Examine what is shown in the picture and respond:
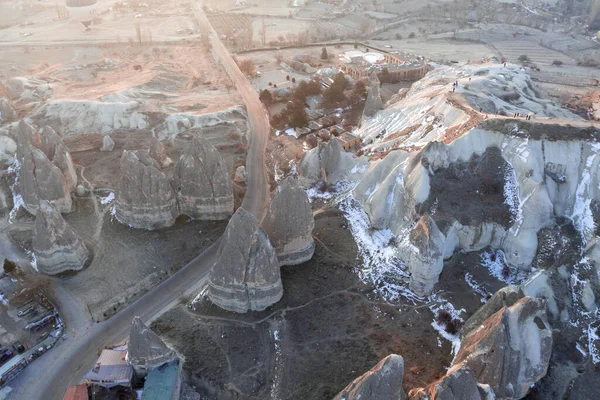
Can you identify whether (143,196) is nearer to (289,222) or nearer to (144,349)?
(289,222)

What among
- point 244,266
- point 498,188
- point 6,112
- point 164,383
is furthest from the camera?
point 6,112

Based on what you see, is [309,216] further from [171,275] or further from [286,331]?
[171,275]

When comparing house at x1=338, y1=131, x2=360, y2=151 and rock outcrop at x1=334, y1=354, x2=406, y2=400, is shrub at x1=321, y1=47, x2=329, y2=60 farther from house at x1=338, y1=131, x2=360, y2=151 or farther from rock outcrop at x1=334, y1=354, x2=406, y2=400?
rock outcrop at x1=334, y1=354, x2=406, y2=400

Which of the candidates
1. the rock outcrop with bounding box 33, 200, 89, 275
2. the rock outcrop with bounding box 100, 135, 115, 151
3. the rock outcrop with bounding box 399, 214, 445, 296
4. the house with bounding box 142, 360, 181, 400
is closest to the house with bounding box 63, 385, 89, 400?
the house with bounding box 142, 360, 181, 400

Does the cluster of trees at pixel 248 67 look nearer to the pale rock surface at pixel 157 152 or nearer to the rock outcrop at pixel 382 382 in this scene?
the pale rock surface at pixel 157 152

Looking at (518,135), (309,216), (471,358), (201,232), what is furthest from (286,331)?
(518,135)

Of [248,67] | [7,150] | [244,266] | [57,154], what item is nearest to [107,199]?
[57,154]
